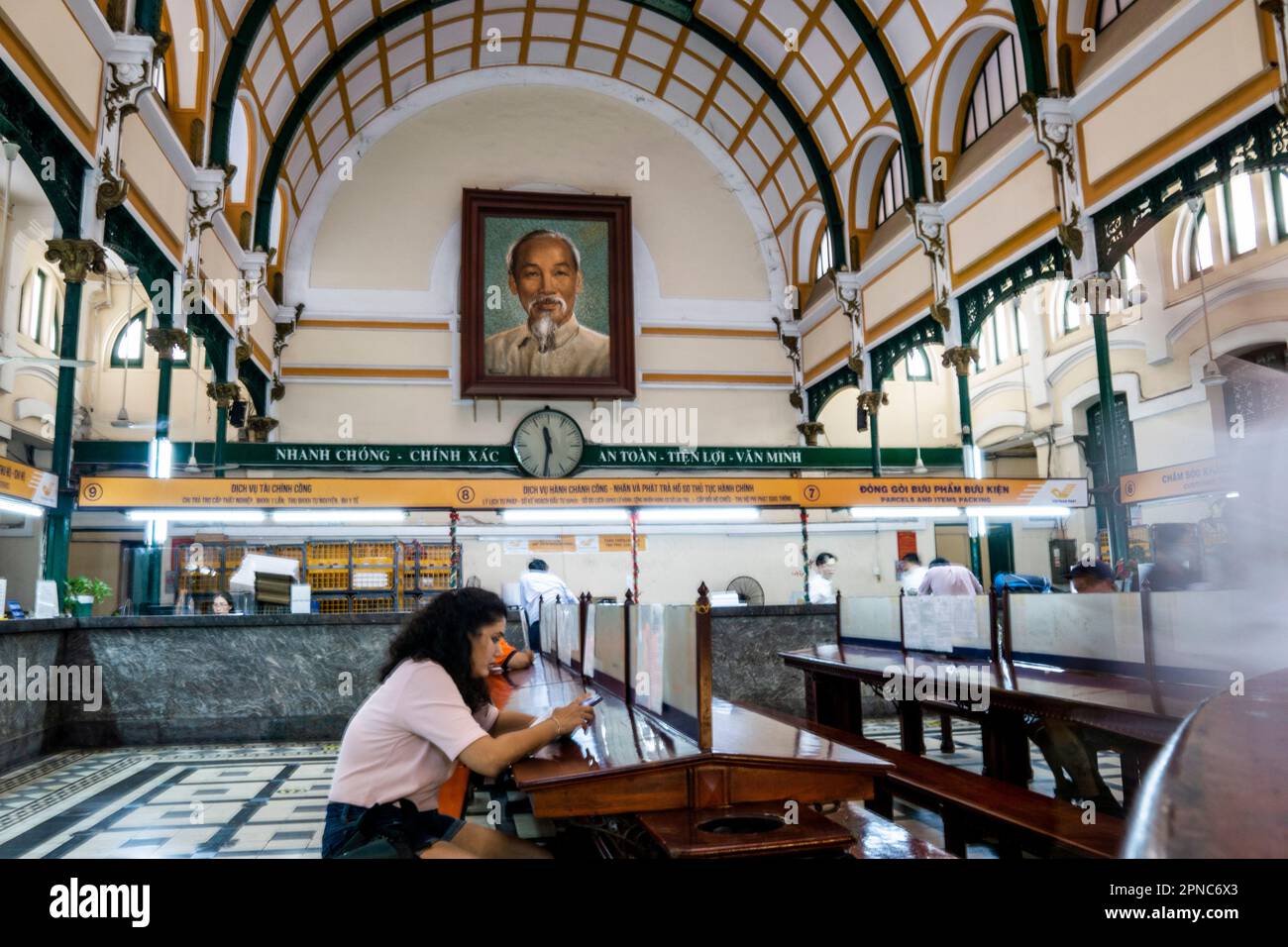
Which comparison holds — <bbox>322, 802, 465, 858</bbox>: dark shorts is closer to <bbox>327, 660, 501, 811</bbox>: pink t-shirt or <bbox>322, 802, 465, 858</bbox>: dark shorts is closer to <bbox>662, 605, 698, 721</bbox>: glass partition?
<bbox>327, 660, 501, 811</bbox>: pink t-shirt

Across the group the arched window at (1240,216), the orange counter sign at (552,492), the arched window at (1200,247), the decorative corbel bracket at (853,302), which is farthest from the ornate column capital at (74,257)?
the arched window at (1200,247)

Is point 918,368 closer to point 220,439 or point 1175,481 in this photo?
point 1175,481

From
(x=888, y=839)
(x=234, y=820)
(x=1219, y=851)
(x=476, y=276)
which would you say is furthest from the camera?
(x=476, y=276)

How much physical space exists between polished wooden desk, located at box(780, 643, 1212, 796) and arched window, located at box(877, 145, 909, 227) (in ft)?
29.7

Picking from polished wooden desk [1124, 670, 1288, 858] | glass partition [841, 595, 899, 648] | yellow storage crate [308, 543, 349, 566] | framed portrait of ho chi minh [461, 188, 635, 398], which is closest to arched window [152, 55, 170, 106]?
framed portrait of ho chi minh [461, 188, 635, 398]

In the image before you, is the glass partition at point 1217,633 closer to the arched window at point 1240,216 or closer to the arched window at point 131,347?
the arched window at point 1240,216

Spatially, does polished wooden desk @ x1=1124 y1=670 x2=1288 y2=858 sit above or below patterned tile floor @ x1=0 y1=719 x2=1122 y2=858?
above

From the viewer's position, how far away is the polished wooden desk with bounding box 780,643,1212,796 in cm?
247

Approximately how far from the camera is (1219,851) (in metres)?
0.49

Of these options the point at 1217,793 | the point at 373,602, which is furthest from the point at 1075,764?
the point at 373,602

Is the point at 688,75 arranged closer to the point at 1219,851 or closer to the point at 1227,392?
the point at 1227,392

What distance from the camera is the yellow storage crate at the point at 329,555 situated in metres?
12.6

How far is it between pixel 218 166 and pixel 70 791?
23.3ft
